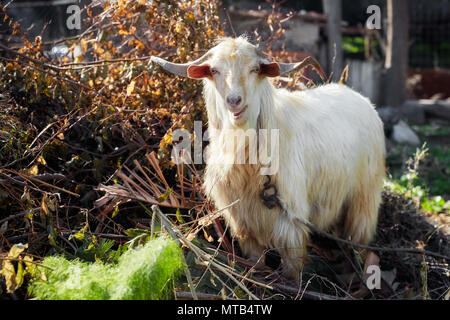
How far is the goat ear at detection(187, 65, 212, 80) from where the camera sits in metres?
3.38

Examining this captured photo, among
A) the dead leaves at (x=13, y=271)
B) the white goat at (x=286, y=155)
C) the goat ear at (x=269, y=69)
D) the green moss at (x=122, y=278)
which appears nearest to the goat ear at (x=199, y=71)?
the white goat at (x=286, y=155)

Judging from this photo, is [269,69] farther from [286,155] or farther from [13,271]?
[13,271]

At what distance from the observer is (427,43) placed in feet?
50.5

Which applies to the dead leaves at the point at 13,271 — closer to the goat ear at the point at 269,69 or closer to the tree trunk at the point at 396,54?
the goat ear at the point at 269,69

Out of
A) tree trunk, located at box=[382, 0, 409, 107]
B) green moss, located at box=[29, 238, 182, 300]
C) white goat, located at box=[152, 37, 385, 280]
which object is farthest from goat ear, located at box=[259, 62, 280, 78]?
tree trunk, located at box=[382, 0, 409, 107]

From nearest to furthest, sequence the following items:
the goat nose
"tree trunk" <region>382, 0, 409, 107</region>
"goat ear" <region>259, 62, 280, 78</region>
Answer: the goat nose, "goat ear" <region>259, 62, 280, 78</region>, "tree trunk" <region>382, 0, 409, 107</region>

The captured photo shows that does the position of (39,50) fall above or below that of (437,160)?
above

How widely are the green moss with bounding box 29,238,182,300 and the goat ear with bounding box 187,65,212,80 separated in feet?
4.11

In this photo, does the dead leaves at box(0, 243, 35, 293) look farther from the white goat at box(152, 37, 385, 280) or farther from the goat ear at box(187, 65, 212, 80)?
the goat ear at box(187, 65, 212, 80)

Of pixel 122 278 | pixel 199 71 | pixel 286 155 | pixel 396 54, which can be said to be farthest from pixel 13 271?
pixel 396 54

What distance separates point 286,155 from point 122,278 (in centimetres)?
153
